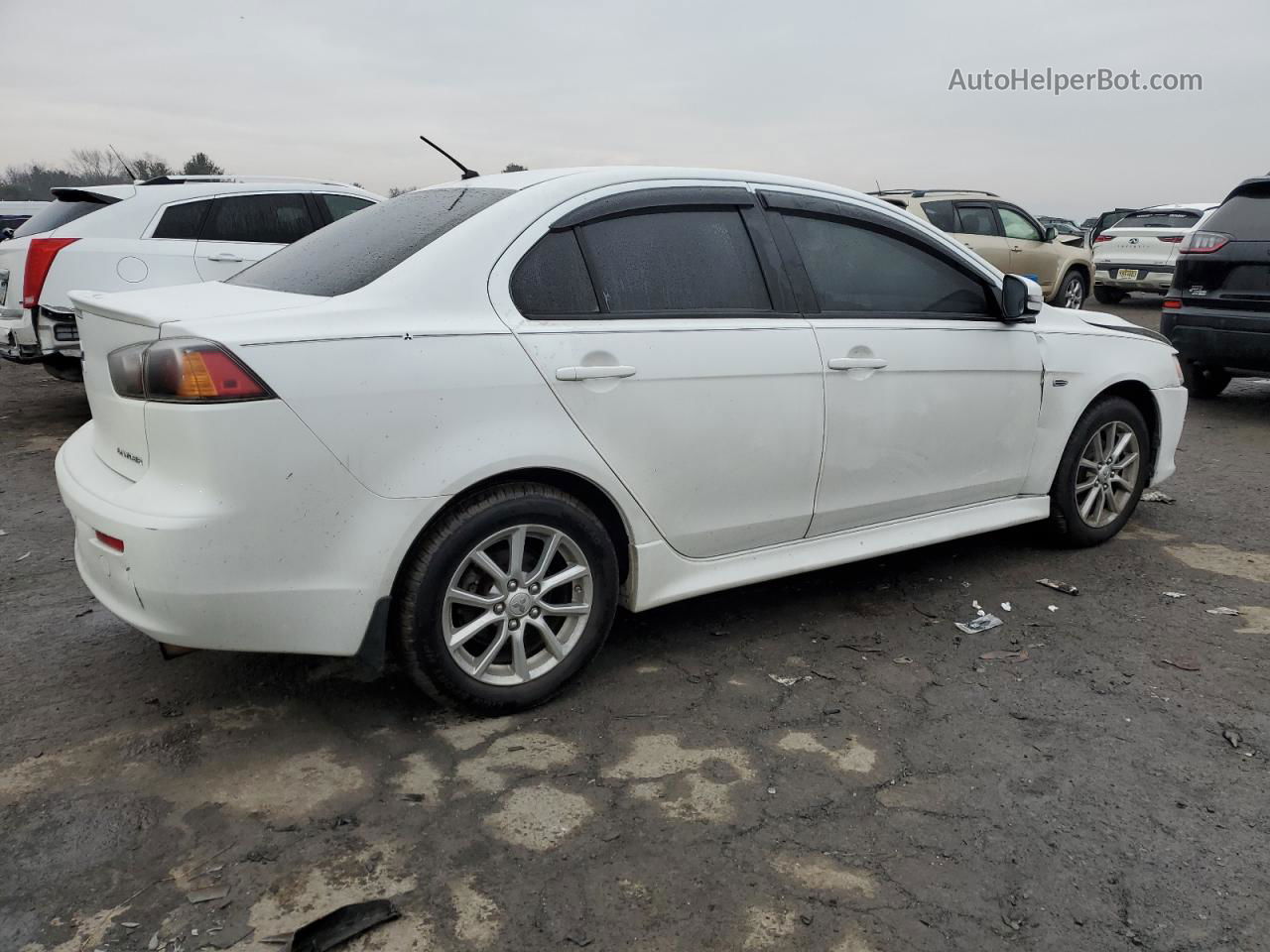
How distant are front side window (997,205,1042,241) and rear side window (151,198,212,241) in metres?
10.8

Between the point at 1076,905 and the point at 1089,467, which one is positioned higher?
the point at 1089,467

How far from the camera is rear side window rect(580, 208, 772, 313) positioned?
3.32m

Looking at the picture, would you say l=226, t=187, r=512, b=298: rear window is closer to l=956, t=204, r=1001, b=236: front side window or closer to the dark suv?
the dark suv

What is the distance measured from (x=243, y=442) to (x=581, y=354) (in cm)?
102

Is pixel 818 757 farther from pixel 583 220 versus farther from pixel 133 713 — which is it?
pixel 133 713

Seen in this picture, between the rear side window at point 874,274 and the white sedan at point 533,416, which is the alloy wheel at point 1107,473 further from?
the rear side window at point 874,274

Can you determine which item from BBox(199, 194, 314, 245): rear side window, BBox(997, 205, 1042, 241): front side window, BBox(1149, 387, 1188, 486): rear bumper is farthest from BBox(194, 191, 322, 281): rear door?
BBox(997, 205, 1042, 241): front side window

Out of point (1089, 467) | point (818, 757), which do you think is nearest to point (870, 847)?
point (818, 757)

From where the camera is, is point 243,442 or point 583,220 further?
point 583,220

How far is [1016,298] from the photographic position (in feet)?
13.7

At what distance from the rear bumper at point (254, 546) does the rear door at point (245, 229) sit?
527cm

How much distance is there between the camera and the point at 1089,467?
4770mm

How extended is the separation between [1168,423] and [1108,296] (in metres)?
13.8

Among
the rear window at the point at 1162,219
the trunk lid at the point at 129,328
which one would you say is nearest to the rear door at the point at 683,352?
the trunk lid at the point at 129,328
